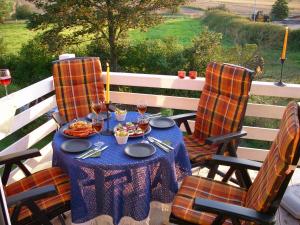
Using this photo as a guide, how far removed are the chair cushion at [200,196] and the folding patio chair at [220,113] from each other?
0.39 metres

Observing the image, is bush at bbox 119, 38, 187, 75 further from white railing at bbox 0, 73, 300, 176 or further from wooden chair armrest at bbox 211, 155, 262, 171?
wooden chair armrest at bbox 211, 155, 262, 171

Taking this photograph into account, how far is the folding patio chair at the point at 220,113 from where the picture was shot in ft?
9.21

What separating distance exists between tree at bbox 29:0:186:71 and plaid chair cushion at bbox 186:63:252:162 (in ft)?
26.3

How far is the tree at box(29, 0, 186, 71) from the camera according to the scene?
414 inches

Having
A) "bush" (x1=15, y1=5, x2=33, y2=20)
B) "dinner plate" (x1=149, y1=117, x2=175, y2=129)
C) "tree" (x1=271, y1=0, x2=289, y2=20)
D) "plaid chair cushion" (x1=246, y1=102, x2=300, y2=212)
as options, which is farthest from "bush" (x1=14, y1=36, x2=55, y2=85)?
"plaid chair cushion" (x1=246, y1=102, x2=300, y2=212)

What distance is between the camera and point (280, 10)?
12.4 m

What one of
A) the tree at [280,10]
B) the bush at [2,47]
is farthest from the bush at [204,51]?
the bush at [2,47]

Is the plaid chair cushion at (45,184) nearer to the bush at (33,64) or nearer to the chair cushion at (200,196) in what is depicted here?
the chair cushion at (200,196)

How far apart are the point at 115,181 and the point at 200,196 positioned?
0.56 metres

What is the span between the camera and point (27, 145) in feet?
10.6

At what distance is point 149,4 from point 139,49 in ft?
4.77

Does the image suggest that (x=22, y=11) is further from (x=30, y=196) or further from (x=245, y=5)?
(x=30, y=196)

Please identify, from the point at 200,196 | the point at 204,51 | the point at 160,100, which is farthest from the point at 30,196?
the point at 204,51

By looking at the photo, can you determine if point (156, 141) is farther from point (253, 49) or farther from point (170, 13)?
point (170, 13)
